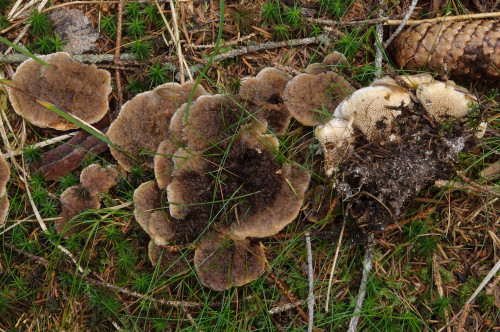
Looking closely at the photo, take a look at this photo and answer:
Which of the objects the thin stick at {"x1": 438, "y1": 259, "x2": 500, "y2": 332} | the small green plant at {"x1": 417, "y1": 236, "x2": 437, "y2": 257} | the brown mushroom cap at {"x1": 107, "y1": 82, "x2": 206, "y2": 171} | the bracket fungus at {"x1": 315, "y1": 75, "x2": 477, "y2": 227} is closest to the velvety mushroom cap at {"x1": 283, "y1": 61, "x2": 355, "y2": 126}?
the bracket fungus at {"x1": 315, "y1": 75, "x2": 477, "y2": 227}

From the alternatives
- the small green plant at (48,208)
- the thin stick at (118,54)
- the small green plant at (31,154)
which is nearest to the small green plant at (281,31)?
the thin stick at (118,54)

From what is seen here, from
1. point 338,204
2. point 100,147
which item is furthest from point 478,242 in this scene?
point 100,147

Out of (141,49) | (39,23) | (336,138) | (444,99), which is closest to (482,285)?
(444,99)

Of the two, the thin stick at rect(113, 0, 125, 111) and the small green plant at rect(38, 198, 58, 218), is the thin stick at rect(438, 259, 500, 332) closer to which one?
the thin stick at rect(113, 0, 125, 111)

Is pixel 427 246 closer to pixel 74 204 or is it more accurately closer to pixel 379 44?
pixel 379 44

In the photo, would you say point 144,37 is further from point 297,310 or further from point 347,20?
point 297,310

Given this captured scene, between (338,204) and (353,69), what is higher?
(353,69)
